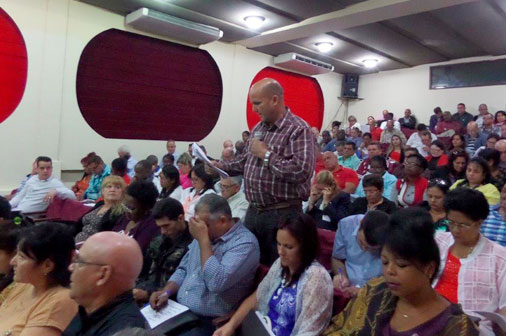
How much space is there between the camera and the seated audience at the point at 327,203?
312 centimetres

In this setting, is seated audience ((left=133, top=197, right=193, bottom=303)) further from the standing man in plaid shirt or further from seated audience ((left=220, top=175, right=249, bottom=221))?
seated audience ((left=220, top=175, right=249, bottom=221))

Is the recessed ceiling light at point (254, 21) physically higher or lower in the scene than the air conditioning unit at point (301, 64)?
higher

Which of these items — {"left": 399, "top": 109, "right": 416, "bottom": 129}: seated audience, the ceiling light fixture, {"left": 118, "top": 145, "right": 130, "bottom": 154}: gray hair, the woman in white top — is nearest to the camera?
the woman in white top

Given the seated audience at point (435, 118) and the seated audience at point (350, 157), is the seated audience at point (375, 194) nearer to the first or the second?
the seated audience at point (350, 157)

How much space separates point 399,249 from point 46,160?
4.00 m

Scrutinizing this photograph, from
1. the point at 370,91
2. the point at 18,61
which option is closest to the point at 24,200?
the point at 18,61

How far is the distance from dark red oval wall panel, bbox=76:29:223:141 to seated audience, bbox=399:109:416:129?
4244mm

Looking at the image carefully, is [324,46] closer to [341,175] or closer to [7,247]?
[341,175]

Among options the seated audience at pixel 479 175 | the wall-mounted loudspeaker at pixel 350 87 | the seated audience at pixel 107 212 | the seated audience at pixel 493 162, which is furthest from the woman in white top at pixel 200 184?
→ the wall-mounted loudspeaker at pixel 350 87

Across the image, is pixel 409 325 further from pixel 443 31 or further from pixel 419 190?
pixel 443 31

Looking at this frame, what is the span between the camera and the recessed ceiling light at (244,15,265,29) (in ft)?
19.7

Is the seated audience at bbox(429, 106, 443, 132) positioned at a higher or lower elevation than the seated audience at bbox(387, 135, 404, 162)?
higher

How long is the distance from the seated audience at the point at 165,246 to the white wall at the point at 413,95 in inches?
316

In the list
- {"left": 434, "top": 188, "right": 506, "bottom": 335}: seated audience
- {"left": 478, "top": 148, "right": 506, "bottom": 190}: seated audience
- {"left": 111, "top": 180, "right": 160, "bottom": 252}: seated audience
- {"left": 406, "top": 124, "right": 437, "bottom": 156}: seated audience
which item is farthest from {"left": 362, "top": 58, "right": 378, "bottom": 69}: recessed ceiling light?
{"left": 434, "top": 188, "right": 506, "bottom": 335}: seated audience
